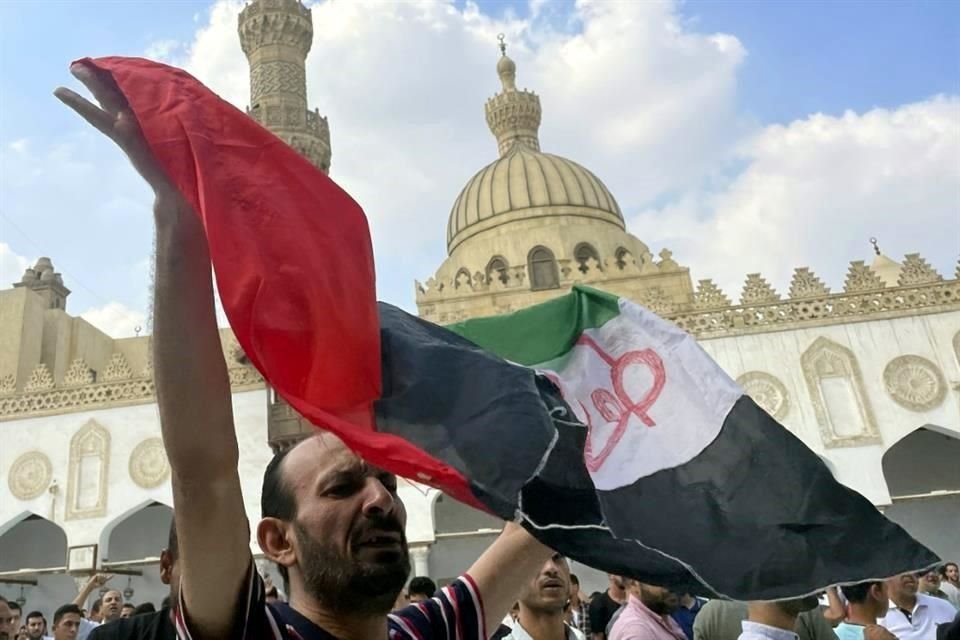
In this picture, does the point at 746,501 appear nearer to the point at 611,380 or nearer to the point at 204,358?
the point at 611,380

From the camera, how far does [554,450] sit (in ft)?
5.65

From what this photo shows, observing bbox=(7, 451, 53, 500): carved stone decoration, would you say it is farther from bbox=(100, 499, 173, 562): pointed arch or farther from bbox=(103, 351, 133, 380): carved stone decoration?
bbox=(103, 351, 133, 380): carved stone decoration

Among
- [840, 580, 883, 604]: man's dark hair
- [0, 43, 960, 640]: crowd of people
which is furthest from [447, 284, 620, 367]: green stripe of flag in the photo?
[840, 580, 883, 604]: man's dark hair

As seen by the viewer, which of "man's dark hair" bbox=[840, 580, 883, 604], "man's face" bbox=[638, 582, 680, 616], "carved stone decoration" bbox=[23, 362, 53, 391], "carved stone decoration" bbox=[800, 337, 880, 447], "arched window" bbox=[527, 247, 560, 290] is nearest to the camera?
"man's face" bbox=[638, 582, 680, 616]

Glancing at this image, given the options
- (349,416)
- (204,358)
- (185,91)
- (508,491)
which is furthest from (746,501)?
(185,91)

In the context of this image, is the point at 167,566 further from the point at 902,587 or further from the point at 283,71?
the point at 283,71

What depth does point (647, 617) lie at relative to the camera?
3021 mm

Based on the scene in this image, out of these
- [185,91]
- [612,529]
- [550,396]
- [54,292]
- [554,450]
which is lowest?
[612,529]

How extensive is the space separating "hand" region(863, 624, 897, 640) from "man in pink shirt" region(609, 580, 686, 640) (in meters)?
0.96

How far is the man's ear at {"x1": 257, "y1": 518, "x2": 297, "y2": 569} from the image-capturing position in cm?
134

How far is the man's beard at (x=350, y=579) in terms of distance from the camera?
4.12 ft

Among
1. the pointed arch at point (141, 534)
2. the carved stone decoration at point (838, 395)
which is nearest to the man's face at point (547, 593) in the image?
the carved stone decoration at point (838, 395)

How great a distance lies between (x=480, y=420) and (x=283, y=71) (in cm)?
1933

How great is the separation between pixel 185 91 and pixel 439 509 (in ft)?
48.0
